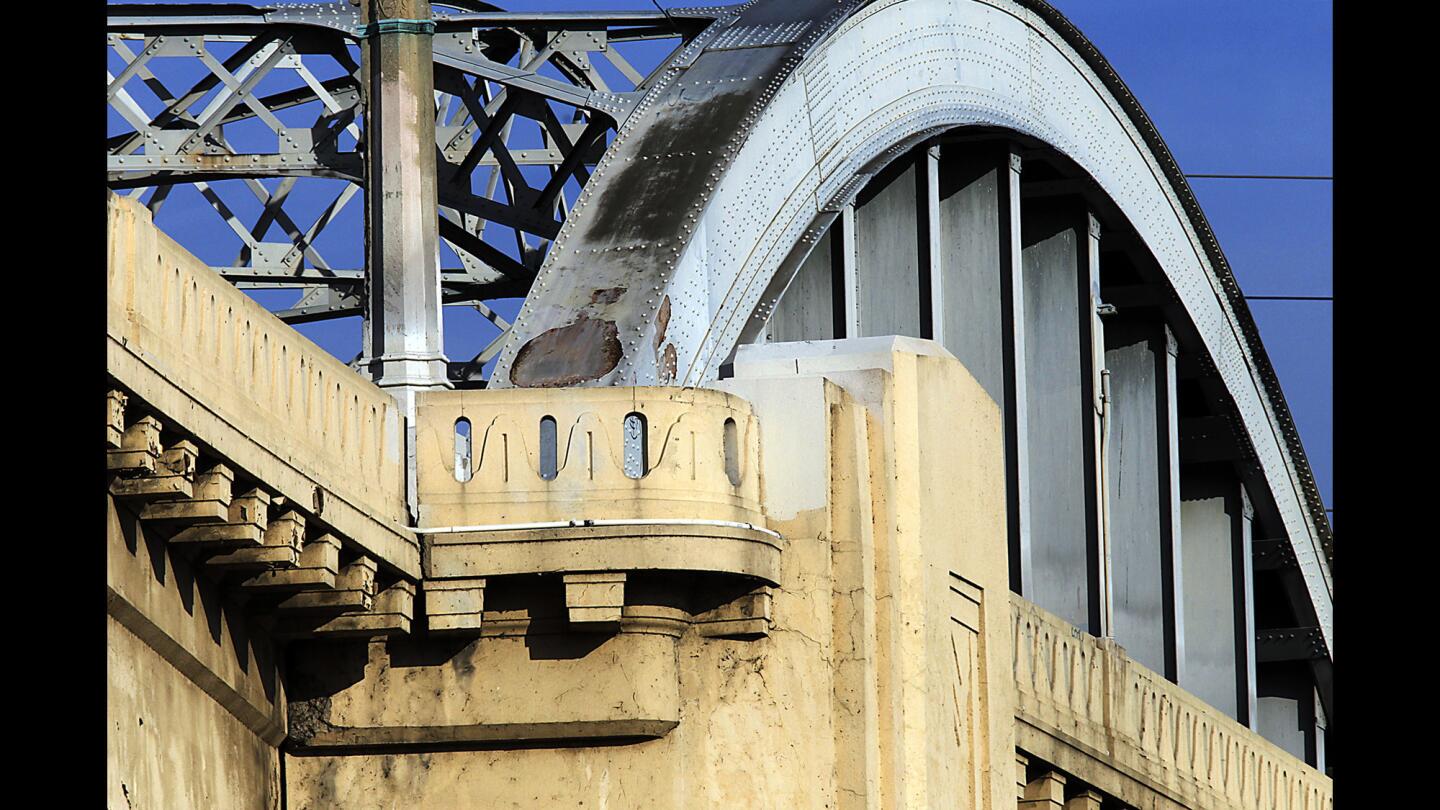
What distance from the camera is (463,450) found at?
1436 cm

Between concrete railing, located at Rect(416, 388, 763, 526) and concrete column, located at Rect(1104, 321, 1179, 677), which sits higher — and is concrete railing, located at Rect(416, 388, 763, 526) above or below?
below

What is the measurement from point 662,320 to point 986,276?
1032 cm

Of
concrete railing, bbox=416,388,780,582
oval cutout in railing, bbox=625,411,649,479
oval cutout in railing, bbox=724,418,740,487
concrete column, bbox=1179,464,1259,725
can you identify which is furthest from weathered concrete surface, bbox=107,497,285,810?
concrete column, bbox=1179,464,1259,725

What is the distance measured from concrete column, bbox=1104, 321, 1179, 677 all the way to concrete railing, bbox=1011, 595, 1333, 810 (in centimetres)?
331

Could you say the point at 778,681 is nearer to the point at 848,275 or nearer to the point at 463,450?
the point at 463,450

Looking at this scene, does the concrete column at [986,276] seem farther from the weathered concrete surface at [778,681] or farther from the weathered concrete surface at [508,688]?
the weathered concrete surface at [508,688]

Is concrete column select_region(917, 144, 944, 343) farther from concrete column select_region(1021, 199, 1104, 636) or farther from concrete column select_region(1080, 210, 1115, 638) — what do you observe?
concrete column select_region(1080, 210, 1115, 638)

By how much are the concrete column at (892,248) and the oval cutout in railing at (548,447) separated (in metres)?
10.9

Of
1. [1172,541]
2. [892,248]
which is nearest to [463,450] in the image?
[892,248]

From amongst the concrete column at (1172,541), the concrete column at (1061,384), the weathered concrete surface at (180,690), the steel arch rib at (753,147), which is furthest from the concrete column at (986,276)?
the weathered concrete surface at (180,690)

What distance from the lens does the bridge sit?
13.0 metres
